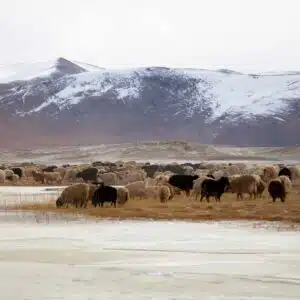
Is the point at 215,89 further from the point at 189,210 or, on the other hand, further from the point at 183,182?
the point at 189,210

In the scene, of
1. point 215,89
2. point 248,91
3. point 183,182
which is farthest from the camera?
point 215,89

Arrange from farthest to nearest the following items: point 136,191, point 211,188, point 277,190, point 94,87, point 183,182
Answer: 1. point 94,87
2. point 183,182
3. point 136,191
4. point 211,188
5. point 277,190

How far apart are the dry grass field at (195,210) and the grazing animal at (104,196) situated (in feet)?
0.60

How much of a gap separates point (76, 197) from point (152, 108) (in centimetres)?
12072

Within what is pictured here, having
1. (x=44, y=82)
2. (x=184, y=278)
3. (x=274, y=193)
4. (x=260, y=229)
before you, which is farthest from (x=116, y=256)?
(x=44, y=82)

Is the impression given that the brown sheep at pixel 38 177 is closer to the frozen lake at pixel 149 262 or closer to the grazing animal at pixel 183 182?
the grazing animal at pixel 183 182

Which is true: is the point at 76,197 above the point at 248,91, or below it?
below

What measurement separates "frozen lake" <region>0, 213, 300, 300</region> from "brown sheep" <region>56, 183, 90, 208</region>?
17.0 ft

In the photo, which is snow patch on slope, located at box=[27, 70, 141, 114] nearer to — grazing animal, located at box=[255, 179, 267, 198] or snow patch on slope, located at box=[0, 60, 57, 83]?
snow patch on slope, located at box=[0, 60, 57, 83]

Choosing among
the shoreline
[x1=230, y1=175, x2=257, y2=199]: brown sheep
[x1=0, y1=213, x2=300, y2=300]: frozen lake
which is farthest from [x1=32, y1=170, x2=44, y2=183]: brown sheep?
[x1=0, y1=213, x2=300, y2=300]: frozen lake

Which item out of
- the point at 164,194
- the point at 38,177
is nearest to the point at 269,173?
the point at 164,194

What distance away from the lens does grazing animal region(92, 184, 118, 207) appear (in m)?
20.8

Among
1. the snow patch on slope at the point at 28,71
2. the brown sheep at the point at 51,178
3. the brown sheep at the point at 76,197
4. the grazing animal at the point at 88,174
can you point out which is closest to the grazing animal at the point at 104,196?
the brown sheep at the point at 76,197

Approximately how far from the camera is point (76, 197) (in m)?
21.0
